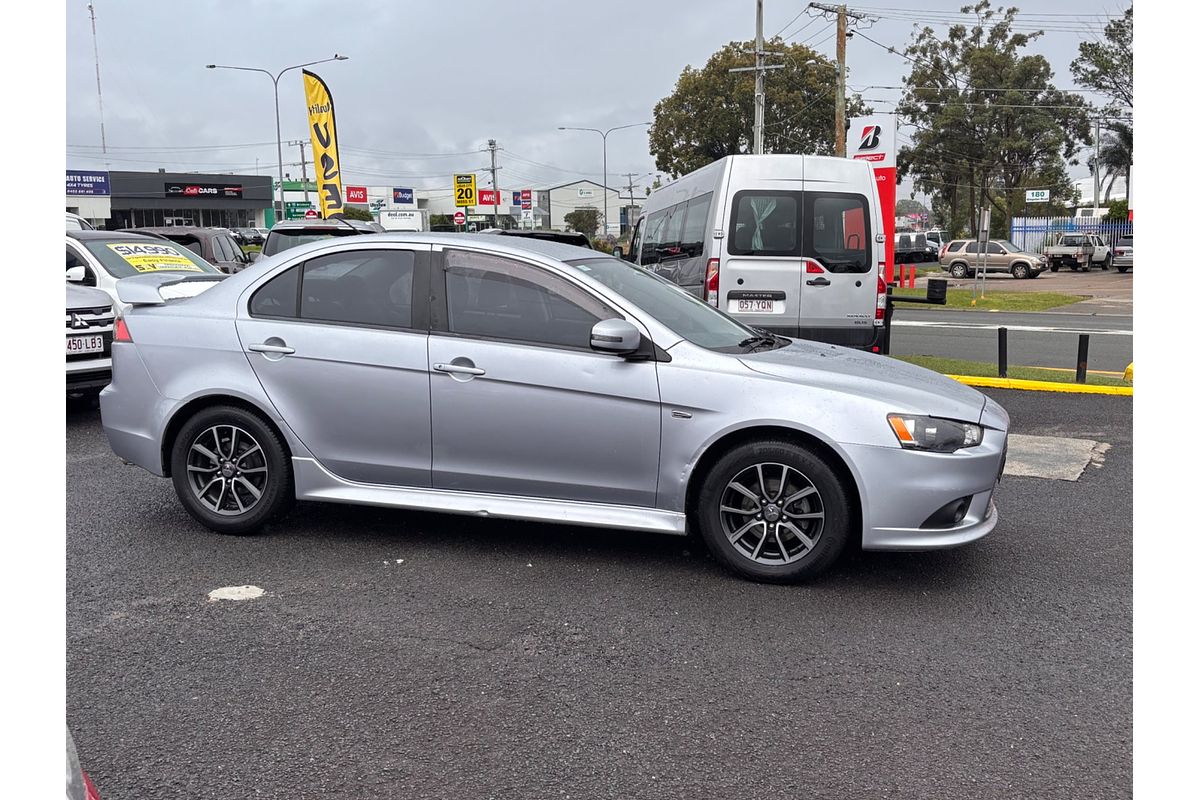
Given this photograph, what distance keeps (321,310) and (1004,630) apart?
3727 millimetres

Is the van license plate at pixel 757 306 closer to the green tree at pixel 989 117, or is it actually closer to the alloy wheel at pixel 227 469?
the alloy wheel at pixel 227 469

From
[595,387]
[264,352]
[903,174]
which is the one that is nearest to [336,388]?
[264,352]

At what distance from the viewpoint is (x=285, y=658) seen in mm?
4074

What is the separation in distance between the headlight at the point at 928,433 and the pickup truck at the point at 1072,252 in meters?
45.9

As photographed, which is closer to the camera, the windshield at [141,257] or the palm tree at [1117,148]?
the windshield at [141,257]

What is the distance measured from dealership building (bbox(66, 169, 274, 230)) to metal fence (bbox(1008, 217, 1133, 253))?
5502cm

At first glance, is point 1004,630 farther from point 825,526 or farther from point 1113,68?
point 1113,68

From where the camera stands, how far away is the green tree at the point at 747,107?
53844 mm

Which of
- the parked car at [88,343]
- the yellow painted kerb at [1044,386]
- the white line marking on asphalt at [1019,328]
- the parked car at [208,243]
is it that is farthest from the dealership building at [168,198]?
the yellow painted kerb at [1044,386]

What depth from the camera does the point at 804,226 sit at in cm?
1019

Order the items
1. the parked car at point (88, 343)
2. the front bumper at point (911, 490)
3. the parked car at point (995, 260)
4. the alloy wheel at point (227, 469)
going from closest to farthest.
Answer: the front bumper at point (911, 490)
the alloy wheel at point (227, 469)
the parked car at point (88, 343)
the parked car at point (995, 260)

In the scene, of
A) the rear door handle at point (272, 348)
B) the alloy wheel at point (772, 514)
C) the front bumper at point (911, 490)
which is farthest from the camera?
the rear door handle at point (272, 348)

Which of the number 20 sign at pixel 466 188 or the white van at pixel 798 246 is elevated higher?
the number 20 sign at pixel 466 188

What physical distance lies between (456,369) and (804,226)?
5893mm
